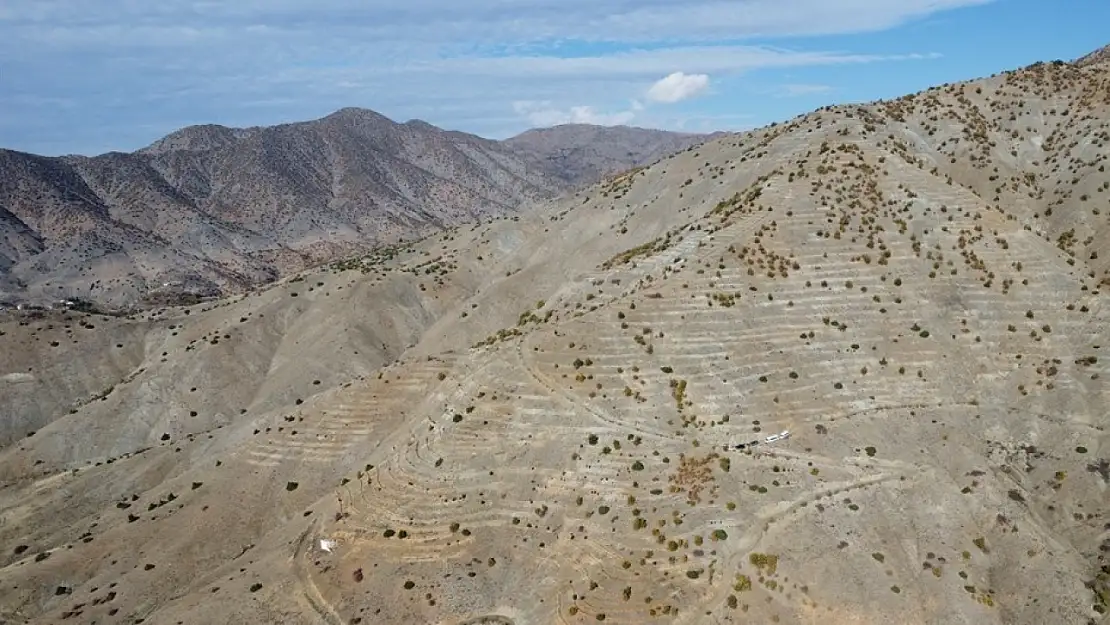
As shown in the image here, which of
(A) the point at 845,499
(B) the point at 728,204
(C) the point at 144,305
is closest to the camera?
(A) the point at 845,499

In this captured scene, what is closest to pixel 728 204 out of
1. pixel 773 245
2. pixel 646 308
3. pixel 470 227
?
pixel 773 245

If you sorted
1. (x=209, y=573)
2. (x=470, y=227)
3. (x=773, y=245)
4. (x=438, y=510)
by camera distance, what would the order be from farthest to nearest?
(x=470, y=227)
(x=773, y=245)
(x=209, y=573)
(x=438, y=510)

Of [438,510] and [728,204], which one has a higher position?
[728,204]

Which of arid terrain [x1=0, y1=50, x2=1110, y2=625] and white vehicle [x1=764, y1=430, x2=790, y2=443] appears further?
white vehicle [x1=764, y1=430, x2=790, y2=443]

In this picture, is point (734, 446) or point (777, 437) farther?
point (777, 437)

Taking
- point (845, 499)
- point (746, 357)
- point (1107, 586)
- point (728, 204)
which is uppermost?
point (728, 204)

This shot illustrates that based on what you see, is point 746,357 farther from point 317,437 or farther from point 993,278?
point 317,437

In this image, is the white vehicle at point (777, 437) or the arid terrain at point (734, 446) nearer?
the arid terrain at point (734, 446)

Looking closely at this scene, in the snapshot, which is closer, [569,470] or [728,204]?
[569,470]
